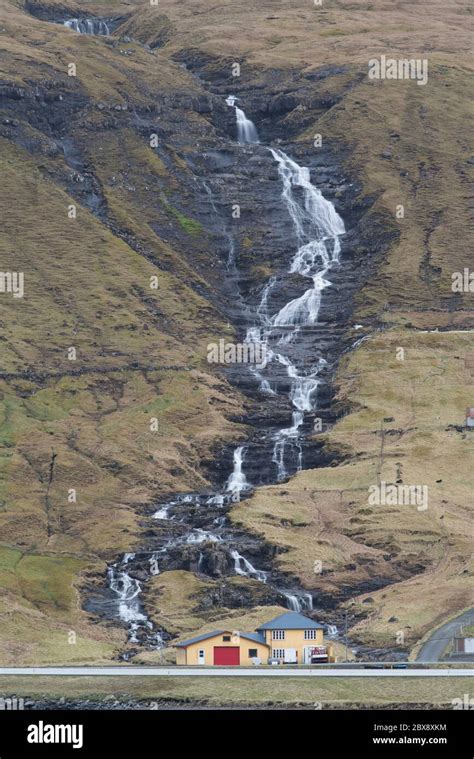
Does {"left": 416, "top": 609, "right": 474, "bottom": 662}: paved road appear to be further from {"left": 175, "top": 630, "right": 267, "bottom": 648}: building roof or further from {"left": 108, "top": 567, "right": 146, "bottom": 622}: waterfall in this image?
{"left": 108, "top": 567, "right": 146, "bottom": 622}: waterfall

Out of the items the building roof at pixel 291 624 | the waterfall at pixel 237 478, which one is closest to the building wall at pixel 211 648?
the building roof at pixel 291 624

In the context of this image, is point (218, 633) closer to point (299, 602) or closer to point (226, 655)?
point (226, 655)

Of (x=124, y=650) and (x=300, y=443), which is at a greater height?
(x=300, y=443)

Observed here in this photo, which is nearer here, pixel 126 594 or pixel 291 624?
pixel 291 624

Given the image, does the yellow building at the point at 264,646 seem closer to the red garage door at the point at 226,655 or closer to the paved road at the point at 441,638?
the red garage door at the point at 226,655
